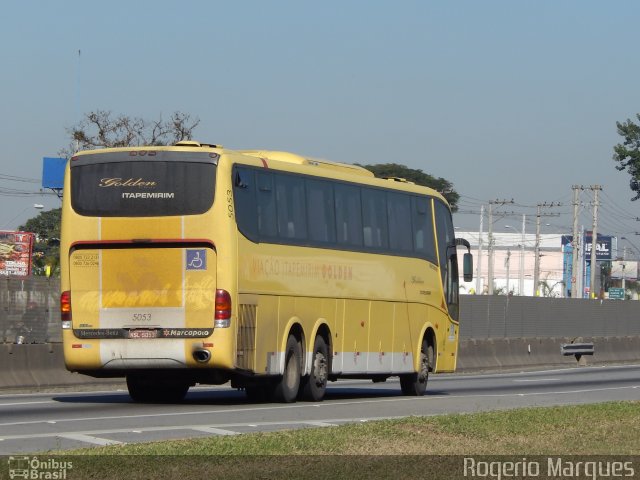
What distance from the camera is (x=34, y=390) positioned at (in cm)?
2695

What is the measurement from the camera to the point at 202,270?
20.2 meters

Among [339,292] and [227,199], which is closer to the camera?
[227,199]

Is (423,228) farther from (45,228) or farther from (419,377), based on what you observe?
(45,228)

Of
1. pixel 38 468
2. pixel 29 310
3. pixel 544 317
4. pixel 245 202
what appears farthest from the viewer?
pixel 544 317

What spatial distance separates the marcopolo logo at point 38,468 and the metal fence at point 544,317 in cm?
3230

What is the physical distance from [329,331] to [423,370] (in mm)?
3897

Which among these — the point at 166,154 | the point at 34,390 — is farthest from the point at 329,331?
the point at 34,390

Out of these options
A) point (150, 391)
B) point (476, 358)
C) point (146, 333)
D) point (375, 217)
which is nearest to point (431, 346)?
point (375, 217)

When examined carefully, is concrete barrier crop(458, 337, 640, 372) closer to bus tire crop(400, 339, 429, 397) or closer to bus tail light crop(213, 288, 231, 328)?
bus tire crop(400, 339, 429, 397)

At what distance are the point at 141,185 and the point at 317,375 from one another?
449 centimetres

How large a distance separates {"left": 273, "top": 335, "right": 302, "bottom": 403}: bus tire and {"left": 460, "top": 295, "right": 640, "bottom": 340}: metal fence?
840 inches

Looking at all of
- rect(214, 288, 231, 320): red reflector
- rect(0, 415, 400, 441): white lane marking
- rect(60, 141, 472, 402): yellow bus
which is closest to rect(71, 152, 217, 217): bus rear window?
rect(60, 141, 472, 402): yellow bus

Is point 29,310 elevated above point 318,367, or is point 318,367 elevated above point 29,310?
point 29,310

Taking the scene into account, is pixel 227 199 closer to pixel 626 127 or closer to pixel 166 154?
pixel 166 154
